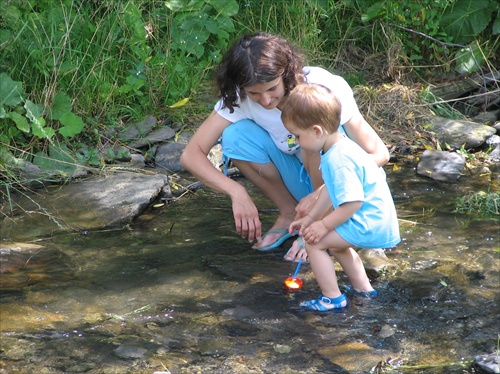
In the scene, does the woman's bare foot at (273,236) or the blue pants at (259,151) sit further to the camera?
the woman's bare foot at (273,236)

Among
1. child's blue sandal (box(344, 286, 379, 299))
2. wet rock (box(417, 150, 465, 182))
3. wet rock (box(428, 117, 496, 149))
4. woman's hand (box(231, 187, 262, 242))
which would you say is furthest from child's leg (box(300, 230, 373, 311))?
wet rock (box(428, 117, 496, 149))

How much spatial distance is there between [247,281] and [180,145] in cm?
197

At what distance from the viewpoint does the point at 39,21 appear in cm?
523

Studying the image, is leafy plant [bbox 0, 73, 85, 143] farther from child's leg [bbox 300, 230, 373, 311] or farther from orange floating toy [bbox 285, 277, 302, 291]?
child's leg [bbox 300, 230, 373, 311]

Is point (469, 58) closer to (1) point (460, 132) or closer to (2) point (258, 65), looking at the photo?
(1) point (460, 132)

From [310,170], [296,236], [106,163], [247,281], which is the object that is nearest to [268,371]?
[247,281]

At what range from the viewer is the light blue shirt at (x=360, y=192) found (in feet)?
9.77

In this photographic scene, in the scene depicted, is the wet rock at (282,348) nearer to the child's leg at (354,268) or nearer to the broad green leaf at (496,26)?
the child's leg at (354,268)

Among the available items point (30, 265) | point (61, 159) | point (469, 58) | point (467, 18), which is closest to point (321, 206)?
point (30, 265)

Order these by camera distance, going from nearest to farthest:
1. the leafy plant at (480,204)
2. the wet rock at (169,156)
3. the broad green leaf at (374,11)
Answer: the leafy plant at (480,204) → the wet rock at (169,156) → the broad green leaf at (374,11)

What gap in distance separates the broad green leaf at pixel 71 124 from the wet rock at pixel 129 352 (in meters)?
2.37

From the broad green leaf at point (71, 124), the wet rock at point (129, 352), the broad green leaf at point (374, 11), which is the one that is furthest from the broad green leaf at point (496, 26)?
the wet rock at point (129, 352)

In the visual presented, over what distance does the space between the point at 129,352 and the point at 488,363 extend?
4.20ft

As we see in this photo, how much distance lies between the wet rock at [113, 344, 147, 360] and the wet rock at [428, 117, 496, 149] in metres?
3.38
